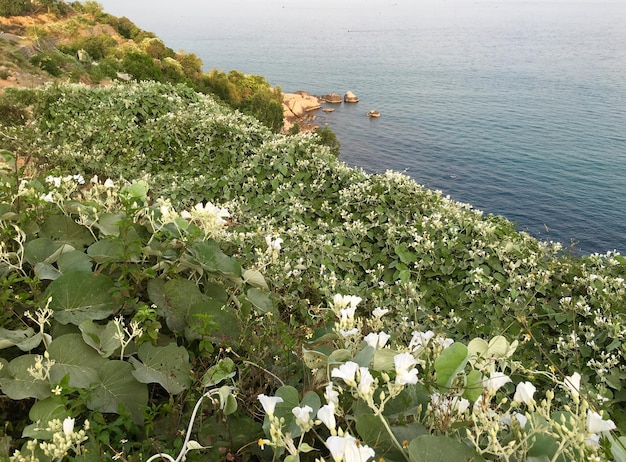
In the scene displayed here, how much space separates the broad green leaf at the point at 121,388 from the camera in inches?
73.9

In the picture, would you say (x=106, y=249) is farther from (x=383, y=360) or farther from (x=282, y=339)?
(x=383, y=360)

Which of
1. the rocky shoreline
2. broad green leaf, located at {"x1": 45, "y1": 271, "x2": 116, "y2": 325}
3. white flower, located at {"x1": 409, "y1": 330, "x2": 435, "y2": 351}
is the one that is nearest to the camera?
white flower, located at {"x1": 409, "y1": 330, "x2": 435, "y2": 351}

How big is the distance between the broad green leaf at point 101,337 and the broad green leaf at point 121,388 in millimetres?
62

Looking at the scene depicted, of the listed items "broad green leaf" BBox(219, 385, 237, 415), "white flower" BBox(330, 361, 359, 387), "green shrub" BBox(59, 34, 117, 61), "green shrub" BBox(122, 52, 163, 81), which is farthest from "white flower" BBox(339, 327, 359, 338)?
"green shrub" BBox(59, 34, 117, 61)

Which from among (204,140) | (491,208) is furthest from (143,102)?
(491,208)

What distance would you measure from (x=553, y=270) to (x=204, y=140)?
653 centimetres

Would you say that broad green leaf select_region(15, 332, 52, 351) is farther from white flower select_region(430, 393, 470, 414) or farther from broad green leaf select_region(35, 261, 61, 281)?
white flower select_region(430, 393, 470, 414)

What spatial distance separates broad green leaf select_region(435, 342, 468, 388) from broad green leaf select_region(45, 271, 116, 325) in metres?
1.50

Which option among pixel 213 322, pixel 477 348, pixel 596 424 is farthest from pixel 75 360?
pixel 596 424

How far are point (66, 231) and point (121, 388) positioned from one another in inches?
45.3

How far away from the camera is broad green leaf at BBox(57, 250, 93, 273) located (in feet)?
7.55

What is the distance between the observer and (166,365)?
2002mm

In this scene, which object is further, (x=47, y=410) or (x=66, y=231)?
(x=66, y=231)

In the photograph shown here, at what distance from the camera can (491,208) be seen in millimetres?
Answer: 31547
